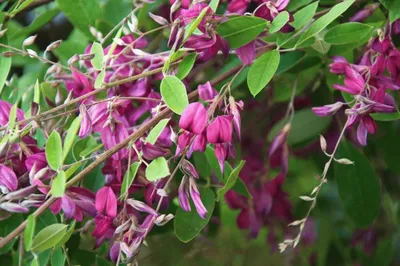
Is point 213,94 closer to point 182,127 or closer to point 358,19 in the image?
point 182,127

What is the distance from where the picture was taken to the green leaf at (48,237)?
0.60 meters

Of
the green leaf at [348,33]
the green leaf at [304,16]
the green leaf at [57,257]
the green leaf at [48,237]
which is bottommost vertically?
the green leaf at [57,257]

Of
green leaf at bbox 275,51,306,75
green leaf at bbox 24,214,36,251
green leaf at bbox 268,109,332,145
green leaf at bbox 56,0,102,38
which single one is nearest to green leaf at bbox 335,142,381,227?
green leaf at bbox 268,109,332,145

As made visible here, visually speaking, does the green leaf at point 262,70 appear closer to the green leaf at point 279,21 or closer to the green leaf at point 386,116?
the green leaf at point 279,21

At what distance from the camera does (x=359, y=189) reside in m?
0.95

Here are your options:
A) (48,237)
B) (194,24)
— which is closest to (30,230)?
(48,237)

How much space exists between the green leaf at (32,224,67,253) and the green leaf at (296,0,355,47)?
0.29 meters

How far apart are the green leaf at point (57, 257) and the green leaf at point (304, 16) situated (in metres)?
0.32

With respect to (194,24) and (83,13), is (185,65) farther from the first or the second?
(83,13)

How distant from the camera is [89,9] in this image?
934mm

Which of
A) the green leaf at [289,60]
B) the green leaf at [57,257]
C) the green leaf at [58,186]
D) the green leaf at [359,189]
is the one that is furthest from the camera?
the green leaf at [359,189]

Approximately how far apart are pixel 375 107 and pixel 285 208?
0.51m

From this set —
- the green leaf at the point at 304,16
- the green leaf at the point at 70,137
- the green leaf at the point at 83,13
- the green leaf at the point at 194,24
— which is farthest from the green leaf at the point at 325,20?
the green leaf at the point at 83,13

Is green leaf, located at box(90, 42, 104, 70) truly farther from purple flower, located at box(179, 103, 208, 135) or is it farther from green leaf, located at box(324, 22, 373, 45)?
green leaf, located at box(324, 22, 373, 45)
